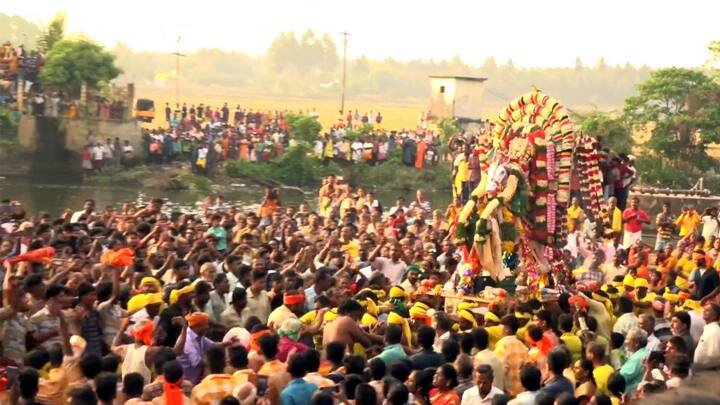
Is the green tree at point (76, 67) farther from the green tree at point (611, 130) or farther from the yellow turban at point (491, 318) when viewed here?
the yellow turban at point (491, 318)

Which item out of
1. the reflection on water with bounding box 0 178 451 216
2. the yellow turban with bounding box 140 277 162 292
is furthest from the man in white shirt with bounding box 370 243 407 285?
the reflection on water with bounding box 0 178 451 216

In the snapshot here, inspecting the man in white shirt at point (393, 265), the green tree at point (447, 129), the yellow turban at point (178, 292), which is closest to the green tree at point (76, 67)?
the green tree at point (447, 129)

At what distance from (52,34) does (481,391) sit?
3315 centimetres

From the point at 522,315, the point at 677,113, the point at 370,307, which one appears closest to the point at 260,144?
the point at 677,113

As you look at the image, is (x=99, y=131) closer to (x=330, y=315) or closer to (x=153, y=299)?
(x=153, y=299)

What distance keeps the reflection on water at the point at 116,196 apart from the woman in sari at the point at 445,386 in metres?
21.6

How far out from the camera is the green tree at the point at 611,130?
107 ft

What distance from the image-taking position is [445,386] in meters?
7.09

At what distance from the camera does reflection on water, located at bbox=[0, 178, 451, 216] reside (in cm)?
2928

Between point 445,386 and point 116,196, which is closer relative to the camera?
point 445,386

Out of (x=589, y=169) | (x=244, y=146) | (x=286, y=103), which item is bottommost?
(x=286, y=103)

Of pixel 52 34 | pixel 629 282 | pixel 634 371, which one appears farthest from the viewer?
pixel 52 34

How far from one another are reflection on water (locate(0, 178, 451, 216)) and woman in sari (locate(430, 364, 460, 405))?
21.6m

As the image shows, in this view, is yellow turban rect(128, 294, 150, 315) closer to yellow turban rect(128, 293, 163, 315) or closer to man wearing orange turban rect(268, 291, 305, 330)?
yellow turban rect(128, 293, 163, 315)
